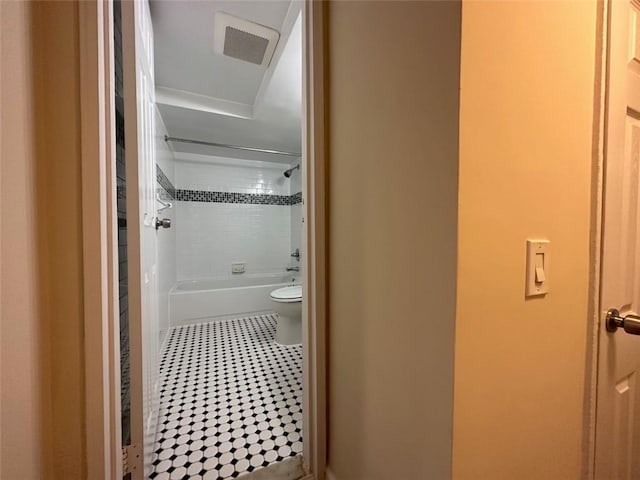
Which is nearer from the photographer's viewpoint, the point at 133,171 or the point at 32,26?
the point at 32,26

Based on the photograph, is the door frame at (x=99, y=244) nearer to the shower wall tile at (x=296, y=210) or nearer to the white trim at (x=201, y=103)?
the white trim at (x=201, y=103)

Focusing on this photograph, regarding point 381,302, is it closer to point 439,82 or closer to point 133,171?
point 439,82

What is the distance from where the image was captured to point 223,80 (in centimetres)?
211

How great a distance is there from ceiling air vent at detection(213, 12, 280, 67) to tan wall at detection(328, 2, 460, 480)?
3.05 ft

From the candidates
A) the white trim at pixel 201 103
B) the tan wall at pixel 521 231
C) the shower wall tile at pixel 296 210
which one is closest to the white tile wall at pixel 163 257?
the white trim at pixel 201 103

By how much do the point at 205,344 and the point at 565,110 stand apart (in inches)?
104

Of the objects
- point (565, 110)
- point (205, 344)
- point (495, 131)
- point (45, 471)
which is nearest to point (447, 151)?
point (495, 131)

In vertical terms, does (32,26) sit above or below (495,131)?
above

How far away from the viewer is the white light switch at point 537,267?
57 centimetres

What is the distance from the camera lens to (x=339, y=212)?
908 millimetres

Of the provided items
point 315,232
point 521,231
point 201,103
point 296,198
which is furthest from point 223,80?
point 521,231

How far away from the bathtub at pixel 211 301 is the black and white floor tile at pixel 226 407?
0.38m

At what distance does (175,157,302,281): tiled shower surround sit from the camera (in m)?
3.44

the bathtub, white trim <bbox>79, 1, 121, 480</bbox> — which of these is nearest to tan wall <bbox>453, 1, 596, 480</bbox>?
white trim <bbox>79, 1, 121, 480</bbox>
